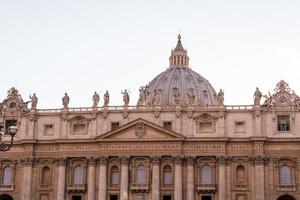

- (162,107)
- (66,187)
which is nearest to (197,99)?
(162,107)

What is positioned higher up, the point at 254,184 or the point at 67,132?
the point at 67,132

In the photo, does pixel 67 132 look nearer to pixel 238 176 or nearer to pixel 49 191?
pixel 49 191

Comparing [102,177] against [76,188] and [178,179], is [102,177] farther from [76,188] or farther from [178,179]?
[178,179]

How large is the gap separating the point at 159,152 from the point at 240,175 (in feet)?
31.5

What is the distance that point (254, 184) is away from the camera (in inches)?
Answer: 2608

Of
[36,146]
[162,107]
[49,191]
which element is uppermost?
[162,107]

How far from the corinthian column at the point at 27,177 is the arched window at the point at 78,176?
5.35 metres

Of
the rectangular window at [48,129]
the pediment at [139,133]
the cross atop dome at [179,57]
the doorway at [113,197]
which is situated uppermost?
the cross atop dome at [179,57]

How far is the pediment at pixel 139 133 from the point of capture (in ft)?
223

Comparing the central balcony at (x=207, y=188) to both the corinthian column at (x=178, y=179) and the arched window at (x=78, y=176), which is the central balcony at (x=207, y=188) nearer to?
the corinthian column at (x=178, y=179)

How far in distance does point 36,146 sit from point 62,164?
13.8ft

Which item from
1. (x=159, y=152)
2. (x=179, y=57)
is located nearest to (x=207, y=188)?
(x=159, y=152)

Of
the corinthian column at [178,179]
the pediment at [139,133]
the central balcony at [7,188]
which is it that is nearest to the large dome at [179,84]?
the pediment at [139,133]

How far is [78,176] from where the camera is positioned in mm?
70250
